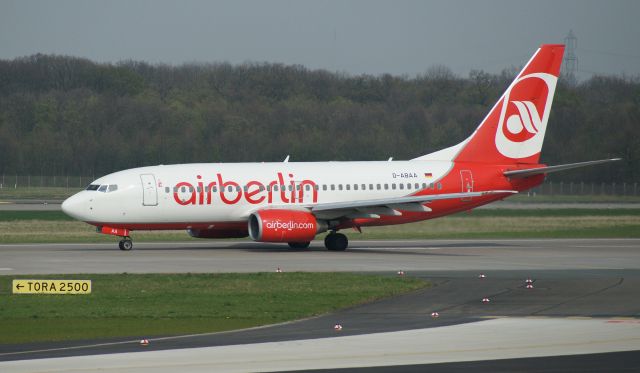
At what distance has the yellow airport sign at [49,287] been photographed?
27.1 m

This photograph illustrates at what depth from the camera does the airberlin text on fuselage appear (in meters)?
41.5

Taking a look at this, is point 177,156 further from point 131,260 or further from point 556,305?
point 556,305

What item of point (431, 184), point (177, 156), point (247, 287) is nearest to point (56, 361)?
point (247, 287)

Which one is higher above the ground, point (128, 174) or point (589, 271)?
point (128, 174)

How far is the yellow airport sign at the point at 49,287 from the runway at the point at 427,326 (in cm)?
552

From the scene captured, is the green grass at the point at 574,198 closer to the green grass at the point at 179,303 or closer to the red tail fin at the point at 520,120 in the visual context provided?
the red tail fin at the point at 520,120

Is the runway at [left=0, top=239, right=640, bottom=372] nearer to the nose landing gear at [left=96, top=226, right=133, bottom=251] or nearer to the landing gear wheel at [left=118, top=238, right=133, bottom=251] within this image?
the nose landing gear at [left=96, top=226, right=133, bottom=251]

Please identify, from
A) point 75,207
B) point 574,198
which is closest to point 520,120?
point 75,207

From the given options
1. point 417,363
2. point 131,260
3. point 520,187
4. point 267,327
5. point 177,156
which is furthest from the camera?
point 177,156

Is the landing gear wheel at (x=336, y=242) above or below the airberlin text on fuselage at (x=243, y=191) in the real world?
below

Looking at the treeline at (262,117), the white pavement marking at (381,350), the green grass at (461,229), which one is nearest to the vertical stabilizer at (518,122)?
the green grass at (461,229)

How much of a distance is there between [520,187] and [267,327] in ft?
84.9

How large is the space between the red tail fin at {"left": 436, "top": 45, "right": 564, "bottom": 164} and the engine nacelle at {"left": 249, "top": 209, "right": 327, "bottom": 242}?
7.71 meters

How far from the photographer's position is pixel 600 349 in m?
18.4
